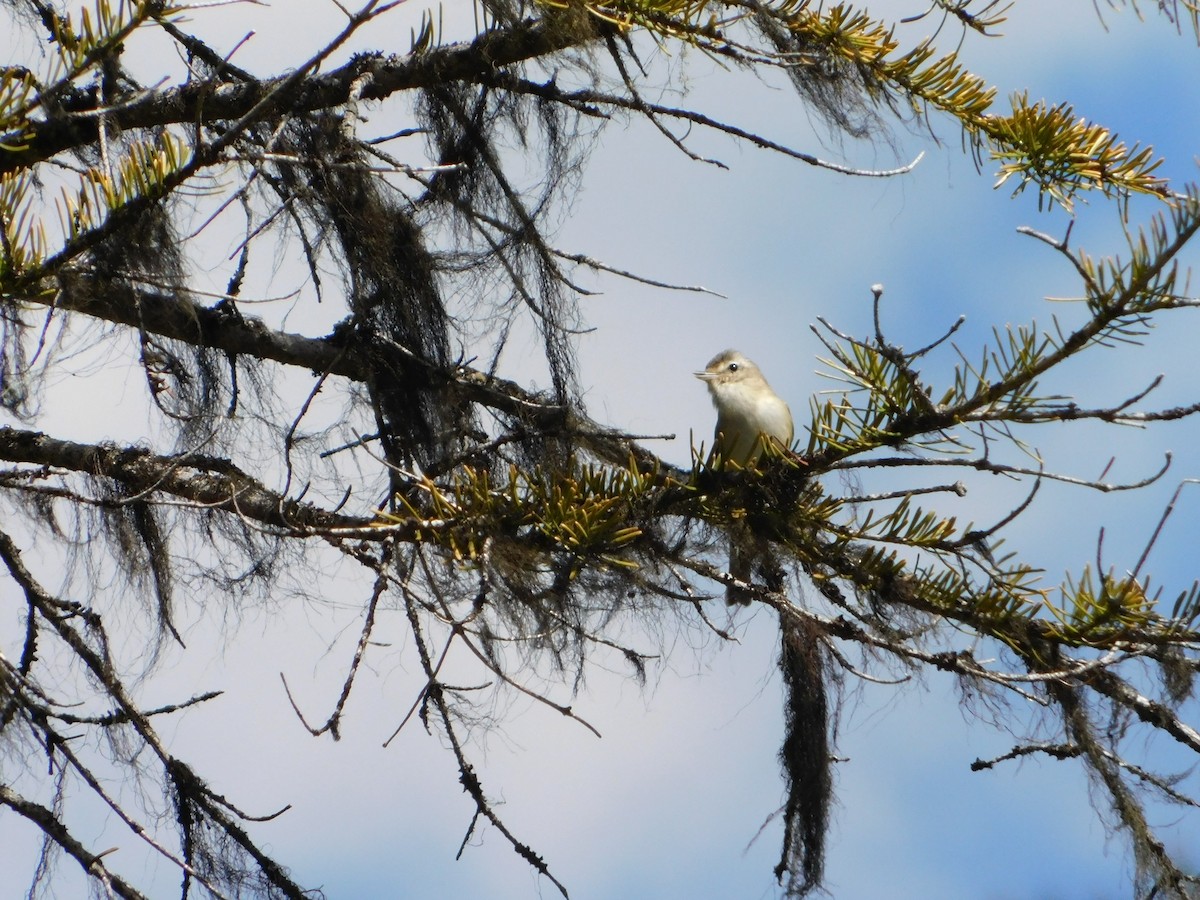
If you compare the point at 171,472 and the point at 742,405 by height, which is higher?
the point at 742,405

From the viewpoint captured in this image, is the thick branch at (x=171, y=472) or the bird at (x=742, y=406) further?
the bird at (x=742, y=406)

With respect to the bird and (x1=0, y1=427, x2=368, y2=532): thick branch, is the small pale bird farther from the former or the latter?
(x1=0, y1=427, x2=368, y2=532): thick branch

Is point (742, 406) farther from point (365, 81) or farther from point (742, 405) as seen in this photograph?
point (365, 81)

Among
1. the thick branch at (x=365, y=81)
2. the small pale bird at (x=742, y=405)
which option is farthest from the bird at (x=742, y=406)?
the thick branch at (x=365, y=81)

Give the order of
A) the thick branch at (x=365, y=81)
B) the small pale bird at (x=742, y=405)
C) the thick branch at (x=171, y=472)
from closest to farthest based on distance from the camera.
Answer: the thick branch at (x=171, y=472) → the thick branch at (x=365, y=81) → the small pale bird at (x=742, y=405)

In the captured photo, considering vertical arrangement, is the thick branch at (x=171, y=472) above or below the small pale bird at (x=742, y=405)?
below

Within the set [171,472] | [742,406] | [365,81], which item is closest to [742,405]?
[742,406]

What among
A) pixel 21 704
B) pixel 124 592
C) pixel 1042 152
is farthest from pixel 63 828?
pixel 1042 152

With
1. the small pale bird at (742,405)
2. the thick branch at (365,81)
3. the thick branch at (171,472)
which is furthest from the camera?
the small pale bird at (742,405)

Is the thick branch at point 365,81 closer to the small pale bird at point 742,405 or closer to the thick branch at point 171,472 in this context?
the thick branch at point 171,472

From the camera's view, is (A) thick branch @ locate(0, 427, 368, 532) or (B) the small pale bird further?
(B) the small pale bird

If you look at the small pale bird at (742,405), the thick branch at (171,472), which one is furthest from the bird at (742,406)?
the thick branch at (171,472)

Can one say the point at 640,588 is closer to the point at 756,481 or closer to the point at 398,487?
the point at 756,481

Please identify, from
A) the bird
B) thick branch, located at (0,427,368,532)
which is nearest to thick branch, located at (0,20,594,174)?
thick branch, located at (0,427,368,532)
